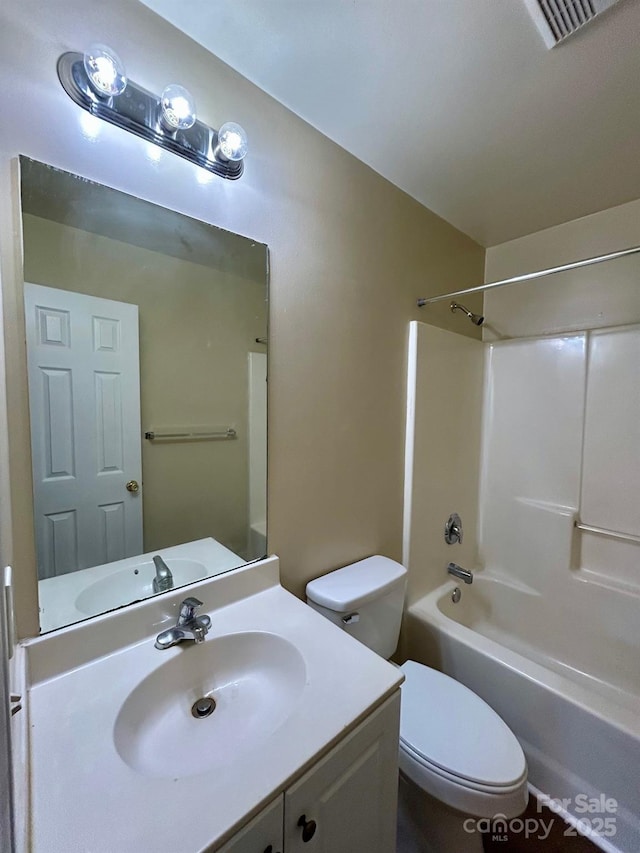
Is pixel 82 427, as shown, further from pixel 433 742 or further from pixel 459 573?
pixel 459 573

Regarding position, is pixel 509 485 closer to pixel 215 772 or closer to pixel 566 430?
pixel 566 430

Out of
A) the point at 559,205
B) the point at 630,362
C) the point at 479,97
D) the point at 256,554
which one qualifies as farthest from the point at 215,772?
the point at 559,205

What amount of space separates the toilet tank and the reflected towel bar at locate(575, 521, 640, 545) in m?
1.11

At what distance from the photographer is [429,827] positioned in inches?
44.5

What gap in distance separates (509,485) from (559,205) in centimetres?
147

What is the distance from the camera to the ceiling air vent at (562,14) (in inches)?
33.0

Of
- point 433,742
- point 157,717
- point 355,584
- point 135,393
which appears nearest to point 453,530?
point 355,584

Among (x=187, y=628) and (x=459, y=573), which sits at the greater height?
(x=187, y=628)

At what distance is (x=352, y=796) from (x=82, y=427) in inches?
40.4

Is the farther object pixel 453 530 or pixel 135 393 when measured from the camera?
pixel 453 530

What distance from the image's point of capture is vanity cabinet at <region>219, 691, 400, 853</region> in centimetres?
58

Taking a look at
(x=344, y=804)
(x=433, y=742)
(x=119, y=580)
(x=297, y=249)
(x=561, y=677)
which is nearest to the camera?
(x=344, y=804)

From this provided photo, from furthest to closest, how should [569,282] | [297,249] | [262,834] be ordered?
1. [569,282]
2. [297,249]
3. [262,834]

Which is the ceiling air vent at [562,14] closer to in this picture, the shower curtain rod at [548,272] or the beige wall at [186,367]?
the shower curtain rod at [548,272]
